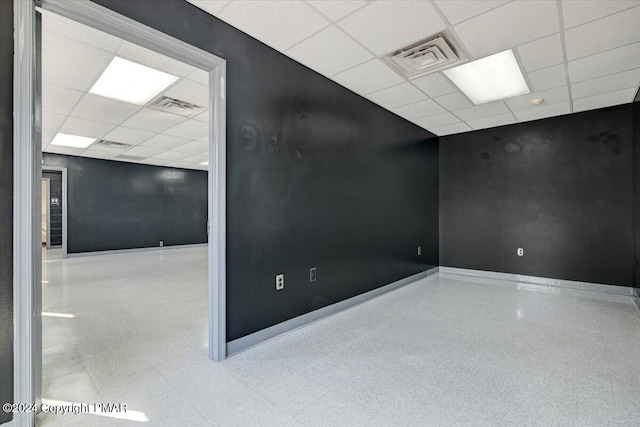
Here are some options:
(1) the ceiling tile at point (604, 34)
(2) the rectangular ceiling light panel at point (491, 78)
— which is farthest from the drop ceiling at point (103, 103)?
(1) the ceiling tile at point (604, 34)

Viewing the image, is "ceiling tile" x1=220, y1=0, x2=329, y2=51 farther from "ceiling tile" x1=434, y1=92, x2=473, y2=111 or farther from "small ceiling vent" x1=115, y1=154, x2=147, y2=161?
"small ceiling vent" x1=115, y1=154, x2=147, y2=161

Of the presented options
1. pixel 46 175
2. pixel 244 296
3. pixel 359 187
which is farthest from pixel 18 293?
pixel 46 175

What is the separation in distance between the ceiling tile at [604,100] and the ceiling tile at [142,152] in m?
7.91

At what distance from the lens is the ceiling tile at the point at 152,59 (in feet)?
8.77

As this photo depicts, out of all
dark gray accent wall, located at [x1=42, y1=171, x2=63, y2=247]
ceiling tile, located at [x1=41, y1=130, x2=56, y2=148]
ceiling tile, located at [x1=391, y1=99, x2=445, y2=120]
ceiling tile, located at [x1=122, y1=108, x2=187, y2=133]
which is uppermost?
ceiling tile, located at [x1=391, y1=99, x2=445, y2=120]

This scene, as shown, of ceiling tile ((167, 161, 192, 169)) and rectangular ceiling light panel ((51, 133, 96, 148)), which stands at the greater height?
rectangular ceiling light panel ((51, 133, 96, 148))

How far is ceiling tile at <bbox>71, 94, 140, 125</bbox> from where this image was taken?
3.85m

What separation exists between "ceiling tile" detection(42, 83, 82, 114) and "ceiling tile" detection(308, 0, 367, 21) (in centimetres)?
322

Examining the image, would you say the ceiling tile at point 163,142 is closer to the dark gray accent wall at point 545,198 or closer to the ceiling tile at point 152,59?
the ceiling tile at point 152,59

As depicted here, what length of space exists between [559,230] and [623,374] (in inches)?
126

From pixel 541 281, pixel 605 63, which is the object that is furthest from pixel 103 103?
pixel 541 281

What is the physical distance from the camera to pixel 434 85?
349 centimetres

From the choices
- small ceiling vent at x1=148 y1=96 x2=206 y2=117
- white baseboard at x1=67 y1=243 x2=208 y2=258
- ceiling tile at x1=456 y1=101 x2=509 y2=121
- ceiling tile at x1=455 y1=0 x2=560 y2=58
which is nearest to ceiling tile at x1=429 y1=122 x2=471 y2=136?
ceiling tile at x1=456 y1=101 x2=509 y2=121

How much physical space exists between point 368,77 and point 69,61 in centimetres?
296
